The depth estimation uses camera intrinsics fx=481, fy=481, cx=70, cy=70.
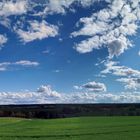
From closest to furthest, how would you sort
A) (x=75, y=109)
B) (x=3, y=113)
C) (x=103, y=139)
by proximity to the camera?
(x=103, y=139) → (x=3, y=113) → (x=75, y=109)

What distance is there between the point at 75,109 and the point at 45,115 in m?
22.9

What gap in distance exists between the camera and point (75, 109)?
6368 inches

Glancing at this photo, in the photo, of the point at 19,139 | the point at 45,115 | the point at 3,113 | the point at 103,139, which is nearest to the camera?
the point at 103,139

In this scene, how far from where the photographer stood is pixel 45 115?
14075 centimetres

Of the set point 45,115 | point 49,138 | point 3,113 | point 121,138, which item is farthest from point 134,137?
point 3,113

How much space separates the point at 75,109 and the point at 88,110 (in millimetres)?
6703

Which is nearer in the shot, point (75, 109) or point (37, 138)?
point (37, 138)

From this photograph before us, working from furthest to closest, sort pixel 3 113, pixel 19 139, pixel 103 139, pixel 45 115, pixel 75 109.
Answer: pixel 75 109 → pixel 3 113 → pixel 45 115 → pixel 19 139 → pixel 103 139

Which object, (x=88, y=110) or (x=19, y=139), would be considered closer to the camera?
(x=19, y=139)

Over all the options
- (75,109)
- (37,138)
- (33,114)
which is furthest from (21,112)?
(37,138)

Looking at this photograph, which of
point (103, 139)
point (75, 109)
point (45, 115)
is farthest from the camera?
point (75, 109)

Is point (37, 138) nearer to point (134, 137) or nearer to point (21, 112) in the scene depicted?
point (134, 137)

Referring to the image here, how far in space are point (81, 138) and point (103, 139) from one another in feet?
9.27

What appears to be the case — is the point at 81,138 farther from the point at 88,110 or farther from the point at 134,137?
the point at 88,110
